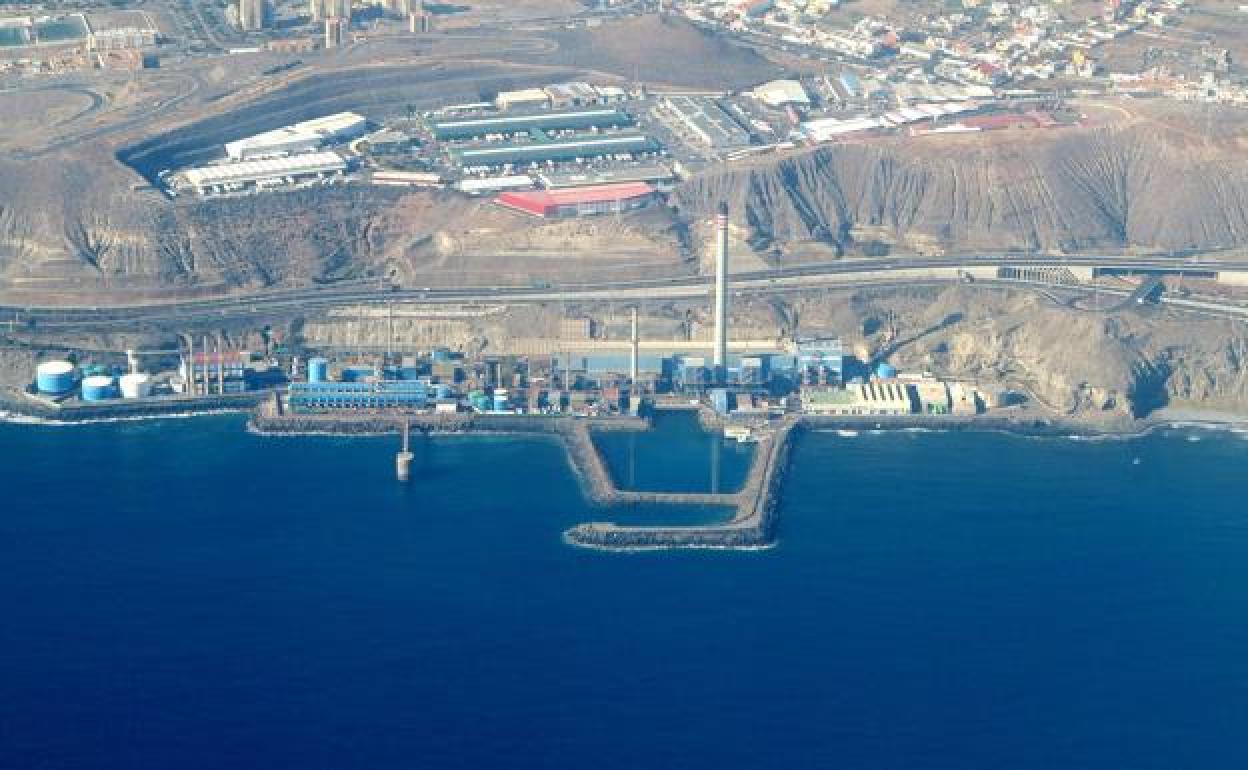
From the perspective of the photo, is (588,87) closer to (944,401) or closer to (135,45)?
(135,45)

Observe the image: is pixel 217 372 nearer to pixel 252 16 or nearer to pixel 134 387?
pixel 134 387

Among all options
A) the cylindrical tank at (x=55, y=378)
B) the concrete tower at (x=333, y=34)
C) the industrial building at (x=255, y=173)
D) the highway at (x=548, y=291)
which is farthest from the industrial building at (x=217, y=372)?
the concrete tower at (x=333, y=34)

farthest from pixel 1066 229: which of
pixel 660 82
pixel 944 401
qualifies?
pixel 660 82

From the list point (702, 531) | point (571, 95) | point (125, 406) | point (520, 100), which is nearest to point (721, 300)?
point (702, 531)

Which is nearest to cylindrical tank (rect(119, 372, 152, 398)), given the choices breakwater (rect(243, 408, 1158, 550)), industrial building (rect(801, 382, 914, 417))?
breakwater (rect(243, 408, 1158, 550))

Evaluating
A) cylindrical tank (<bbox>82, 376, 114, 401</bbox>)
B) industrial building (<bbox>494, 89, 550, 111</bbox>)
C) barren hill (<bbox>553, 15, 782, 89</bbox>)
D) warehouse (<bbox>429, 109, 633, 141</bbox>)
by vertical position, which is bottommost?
cylindrical tank (<bbox>82, 376, 114, 401</bbox>)

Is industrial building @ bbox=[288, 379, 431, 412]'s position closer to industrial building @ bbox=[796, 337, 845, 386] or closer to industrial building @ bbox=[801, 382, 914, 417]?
industrial building @ bbox=[801, 382, 914, 417]

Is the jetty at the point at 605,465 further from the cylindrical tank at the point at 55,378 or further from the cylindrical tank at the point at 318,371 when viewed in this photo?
the cylindrical tank at the point at 55,378
